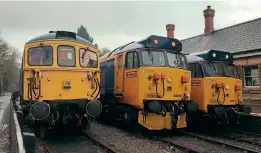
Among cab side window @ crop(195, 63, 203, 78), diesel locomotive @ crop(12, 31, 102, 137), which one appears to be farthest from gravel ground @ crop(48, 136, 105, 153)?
cab side window @ crop(195, 63, 203, 78)

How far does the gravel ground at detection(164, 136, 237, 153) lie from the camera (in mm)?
8501

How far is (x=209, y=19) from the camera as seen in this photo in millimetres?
23266

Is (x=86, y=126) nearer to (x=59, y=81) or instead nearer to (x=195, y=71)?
(x=59, y=81)

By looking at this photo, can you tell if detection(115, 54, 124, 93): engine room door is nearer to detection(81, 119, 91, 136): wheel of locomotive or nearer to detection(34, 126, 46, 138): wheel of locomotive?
detection(81, 119, 91, 136): wheel of locomotive

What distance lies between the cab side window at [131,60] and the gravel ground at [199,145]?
278 cm

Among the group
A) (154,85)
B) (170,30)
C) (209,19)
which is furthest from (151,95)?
(170,30)

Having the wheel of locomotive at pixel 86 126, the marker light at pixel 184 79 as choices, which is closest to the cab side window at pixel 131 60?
the marker light at pixel 184 79

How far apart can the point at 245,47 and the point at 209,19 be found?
23.2 feet

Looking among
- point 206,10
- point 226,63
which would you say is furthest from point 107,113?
point 206,10

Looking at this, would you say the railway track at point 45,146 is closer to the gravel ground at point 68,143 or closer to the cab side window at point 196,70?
the gravel ground at point 68,143

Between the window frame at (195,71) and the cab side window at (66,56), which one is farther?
the window frame at (195,71)

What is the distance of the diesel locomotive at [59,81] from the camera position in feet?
28.3

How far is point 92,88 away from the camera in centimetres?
940

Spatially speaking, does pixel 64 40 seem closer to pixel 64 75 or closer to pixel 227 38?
pixel 64 75
